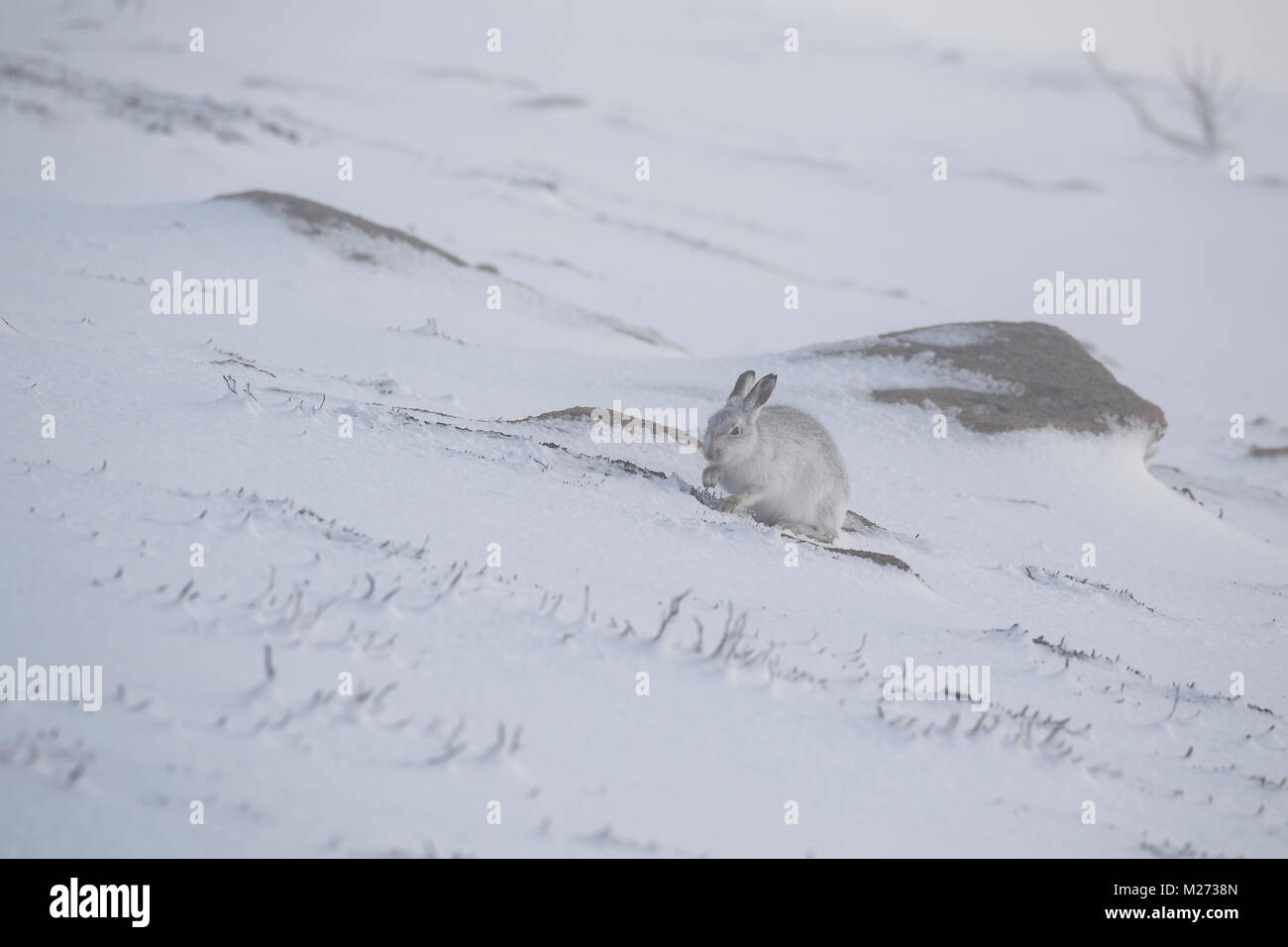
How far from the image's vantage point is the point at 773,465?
688 centimetres

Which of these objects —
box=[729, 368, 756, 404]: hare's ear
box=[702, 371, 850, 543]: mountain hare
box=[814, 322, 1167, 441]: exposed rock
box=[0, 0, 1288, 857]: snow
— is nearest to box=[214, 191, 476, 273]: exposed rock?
Result: box=[0, 0, 1288, 857]: snow

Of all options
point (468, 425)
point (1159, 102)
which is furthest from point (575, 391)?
point (1159, 102)

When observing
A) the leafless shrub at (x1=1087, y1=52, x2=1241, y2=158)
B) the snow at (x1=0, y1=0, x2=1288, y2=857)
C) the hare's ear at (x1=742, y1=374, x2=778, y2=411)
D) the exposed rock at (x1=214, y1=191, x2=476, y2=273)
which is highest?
the leafless shrub at (x1=1087, y1=52, x2=1241, y2=158)

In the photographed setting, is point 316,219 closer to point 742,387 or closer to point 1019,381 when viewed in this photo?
point 1019,381

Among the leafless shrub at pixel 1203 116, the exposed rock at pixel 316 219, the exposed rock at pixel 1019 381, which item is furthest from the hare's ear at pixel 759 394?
the leafless shrub at pixel 1203 116

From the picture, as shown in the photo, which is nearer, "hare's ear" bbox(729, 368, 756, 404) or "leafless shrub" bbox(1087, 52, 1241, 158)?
"hare's ear" bbox(729, 368, 756, 404)

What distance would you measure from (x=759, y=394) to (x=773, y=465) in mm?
463

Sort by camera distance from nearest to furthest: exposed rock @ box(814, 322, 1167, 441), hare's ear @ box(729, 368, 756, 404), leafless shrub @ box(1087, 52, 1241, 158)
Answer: hare's ear @ box(729, 368, 756, 404)
exposed rock @ box(814, 322, 1167, 441)
leafless shrub @ box(1087, 52, 1241, 158)

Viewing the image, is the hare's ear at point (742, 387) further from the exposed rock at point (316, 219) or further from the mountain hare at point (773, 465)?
the exposed rock at point (316, 219)

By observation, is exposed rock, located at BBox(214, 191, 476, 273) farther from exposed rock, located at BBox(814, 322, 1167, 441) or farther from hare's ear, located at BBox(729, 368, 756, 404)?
hare's ear, located at BBox(729, 368, 756, 404)

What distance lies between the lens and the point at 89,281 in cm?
1030

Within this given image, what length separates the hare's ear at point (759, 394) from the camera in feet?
22.1

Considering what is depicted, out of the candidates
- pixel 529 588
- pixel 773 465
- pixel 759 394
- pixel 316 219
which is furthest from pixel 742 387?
pixel 316 219

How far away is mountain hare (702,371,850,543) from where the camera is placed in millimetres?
6723
